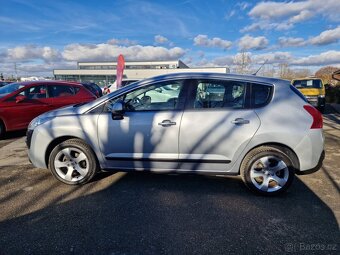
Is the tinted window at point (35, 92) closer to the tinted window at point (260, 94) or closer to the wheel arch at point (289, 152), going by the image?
the tinted window at point (260, 94)

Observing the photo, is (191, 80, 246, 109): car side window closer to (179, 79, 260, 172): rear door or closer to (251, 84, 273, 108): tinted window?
(179, 79, 260, 172): rear door

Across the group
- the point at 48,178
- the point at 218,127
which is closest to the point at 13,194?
the point at 48,178

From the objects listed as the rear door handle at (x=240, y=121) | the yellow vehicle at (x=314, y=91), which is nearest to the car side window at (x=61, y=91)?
the rear door handle at (x=240, y=121)

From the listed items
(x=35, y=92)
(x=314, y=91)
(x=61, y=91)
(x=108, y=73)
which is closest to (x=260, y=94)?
(x=61, y=91)

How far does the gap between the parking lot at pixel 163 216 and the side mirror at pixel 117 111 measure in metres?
1.08

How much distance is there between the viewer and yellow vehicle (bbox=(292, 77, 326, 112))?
1330 centimetres

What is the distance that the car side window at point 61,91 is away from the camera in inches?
322

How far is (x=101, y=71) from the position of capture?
199 ft

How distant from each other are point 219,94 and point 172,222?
1846 millimetres

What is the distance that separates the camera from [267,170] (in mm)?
3674

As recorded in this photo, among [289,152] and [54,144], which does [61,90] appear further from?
[289,152]

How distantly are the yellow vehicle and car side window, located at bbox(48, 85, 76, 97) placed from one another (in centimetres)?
1066

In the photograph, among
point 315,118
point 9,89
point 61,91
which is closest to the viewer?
point 315,118

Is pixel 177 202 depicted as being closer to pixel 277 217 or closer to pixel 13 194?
pixel 277 217
